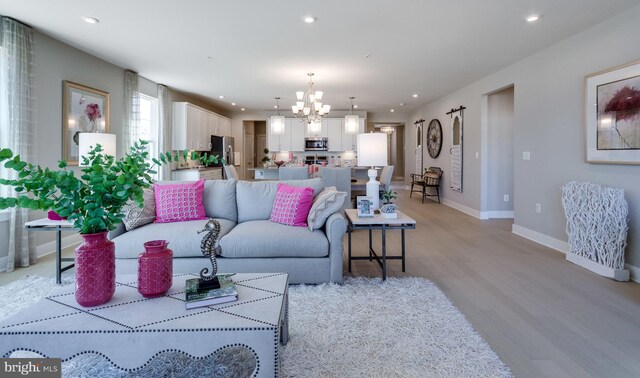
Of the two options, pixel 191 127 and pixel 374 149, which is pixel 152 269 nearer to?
pixel 374 149

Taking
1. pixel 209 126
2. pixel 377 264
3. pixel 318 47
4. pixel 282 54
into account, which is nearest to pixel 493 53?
pixel 318 47

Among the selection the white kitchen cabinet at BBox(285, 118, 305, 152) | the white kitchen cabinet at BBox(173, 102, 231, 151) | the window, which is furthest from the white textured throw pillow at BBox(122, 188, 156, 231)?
the white kitchen cabinet at BBox(285, 118, 305, 152)

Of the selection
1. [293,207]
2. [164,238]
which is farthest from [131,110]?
[293,207]

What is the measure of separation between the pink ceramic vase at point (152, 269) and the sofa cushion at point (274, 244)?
119 cm

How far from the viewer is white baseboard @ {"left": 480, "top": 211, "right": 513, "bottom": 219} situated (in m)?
6.23

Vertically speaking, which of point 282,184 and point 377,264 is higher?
point 282,184

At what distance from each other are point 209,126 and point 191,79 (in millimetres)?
2237

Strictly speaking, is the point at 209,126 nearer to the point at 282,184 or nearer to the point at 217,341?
the point at 282,184

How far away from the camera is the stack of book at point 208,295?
150 cm

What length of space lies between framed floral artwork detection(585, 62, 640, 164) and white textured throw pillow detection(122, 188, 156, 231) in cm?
453

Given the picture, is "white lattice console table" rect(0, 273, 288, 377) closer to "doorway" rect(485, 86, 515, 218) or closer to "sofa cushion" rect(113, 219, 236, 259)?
"sofa cushion" rect(113, 219, 236, 259)

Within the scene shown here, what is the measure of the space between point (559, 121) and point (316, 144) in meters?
6.28

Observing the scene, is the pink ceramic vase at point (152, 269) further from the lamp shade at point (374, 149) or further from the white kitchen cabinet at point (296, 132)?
the white kitchen cabinet at point (296, 132)

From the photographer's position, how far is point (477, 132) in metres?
6.29
